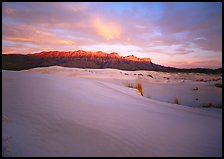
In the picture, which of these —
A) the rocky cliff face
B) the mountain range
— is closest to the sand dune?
the mountain range

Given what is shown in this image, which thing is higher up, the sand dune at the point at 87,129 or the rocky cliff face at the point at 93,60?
the rocky cliff face at the point at 93,60

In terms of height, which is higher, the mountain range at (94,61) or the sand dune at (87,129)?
the mountain range at (94,61)

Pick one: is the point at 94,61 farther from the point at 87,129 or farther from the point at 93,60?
the point at 87,129

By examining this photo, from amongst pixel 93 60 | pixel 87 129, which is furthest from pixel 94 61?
pixel 87 129

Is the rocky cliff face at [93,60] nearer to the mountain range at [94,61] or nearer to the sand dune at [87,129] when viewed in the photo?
the mountain range at [94,61]

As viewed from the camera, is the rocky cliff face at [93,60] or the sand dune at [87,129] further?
the rocky cliff face at [93,60]

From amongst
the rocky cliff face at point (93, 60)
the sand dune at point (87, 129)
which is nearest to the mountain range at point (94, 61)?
the rocky cliff face at point (93, 60)

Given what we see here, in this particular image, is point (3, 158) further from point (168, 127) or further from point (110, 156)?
point (168, 127)

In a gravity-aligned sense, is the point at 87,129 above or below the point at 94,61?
below

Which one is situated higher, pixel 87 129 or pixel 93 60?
pixel 93 60

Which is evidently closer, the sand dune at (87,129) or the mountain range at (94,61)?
the sand dune at (87,129)

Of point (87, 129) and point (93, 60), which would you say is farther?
point (93, 60)

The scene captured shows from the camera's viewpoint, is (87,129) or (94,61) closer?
(87,129)

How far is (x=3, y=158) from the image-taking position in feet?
5.40
